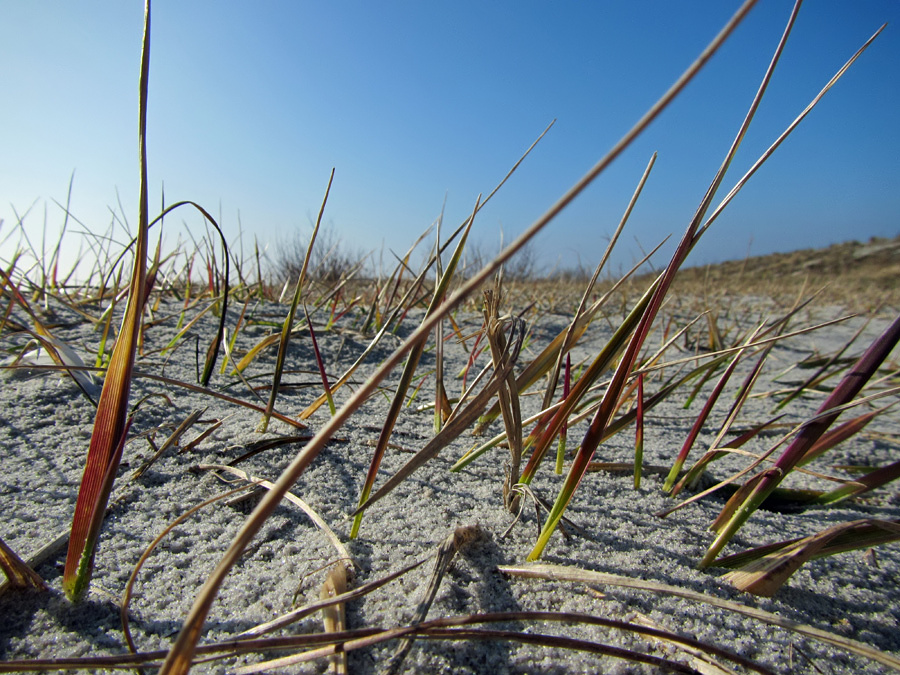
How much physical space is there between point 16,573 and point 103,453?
143mm

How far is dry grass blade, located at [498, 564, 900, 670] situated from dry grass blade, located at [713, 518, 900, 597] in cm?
4

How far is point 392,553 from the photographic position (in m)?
0.54

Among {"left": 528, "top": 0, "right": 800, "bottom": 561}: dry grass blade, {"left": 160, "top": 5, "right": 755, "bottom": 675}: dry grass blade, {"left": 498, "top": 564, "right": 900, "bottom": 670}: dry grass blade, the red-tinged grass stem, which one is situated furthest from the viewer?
the red-tinged grass stem

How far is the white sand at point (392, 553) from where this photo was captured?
424 millimetres

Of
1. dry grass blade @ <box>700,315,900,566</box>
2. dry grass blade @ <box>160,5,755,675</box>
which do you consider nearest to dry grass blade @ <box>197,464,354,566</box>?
dry grass blade @ <box>160,5,755,675</box>

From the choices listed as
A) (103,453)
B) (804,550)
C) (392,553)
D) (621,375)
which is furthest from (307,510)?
(804,550)

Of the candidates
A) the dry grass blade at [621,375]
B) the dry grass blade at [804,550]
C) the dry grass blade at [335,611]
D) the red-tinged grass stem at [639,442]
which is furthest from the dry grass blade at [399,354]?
the red-tinged grass stem at [639,442]

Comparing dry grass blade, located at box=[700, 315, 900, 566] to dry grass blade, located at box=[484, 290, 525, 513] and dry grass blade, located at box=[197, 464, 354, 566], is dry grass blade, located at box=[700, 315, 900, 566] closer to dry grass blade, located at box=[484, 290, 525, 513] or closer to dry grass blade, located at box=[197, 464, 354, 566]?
dry grass blade, located at box=[484, 290, 525, 513]

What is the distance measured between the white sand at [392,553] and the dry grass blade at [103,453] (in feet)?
0.14

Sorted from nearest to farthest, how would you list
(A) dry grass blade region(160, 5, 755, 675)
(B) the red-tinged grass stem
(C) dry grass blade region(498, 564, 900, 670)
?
(A) dry grass blade region(160, 5, 755, 675) < (C) dry grass blade region(498, 564, 900, 670) < (B) the red-tinged grass stem

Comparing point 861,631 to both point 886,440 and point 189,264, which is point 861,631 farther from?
point 189,264

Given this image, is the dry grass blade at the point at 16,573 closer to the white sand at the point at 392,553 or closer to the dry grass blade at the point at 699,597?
the white sand at the point at 392,553

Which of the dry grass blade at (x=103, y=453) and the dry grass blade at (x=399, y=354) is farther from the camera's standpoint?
the dry grass blade at (x=103, y=453)

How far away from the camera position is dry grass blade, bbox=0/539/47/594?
431 mm
